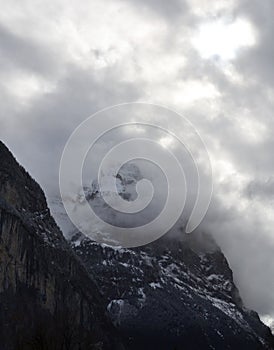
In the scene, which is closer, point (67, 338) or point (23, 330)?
point (67, 338)

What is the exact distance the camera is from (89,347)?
107625 mm

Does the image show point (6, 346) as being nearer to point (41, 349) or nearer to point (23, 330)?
point (23, 330)

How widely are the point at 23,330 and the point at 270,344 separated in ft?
317

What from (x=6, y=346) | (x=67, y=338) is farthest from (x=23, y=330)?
(x=67, y=338)

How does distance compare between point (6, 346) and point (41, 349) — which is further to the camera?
point (6, 346)

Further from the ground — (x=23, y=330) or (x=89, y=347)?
(x=23, y=330)

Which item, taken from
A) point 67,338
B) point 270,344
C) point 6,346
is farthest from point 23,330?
point 67,338

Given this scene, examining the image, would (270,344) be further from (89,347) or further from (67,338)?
(67,338)

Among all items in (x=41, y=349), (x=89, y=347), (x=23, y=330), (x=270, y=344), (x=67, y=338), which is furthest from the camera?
(x=23, y=330)

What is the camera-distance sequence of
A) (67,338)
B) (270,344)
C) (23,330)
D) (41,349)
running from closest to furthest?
1. (41,349)
2. (67,338)
3. (270,344)
4. (23,330)

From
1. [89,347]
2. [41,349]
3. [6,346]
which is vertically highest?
[6,346]

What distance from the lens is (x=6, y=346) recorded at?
19850cm

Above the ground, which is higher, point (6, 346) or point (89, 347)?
point (6, 346)

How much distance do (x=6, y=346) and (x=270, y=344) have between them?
101 m
